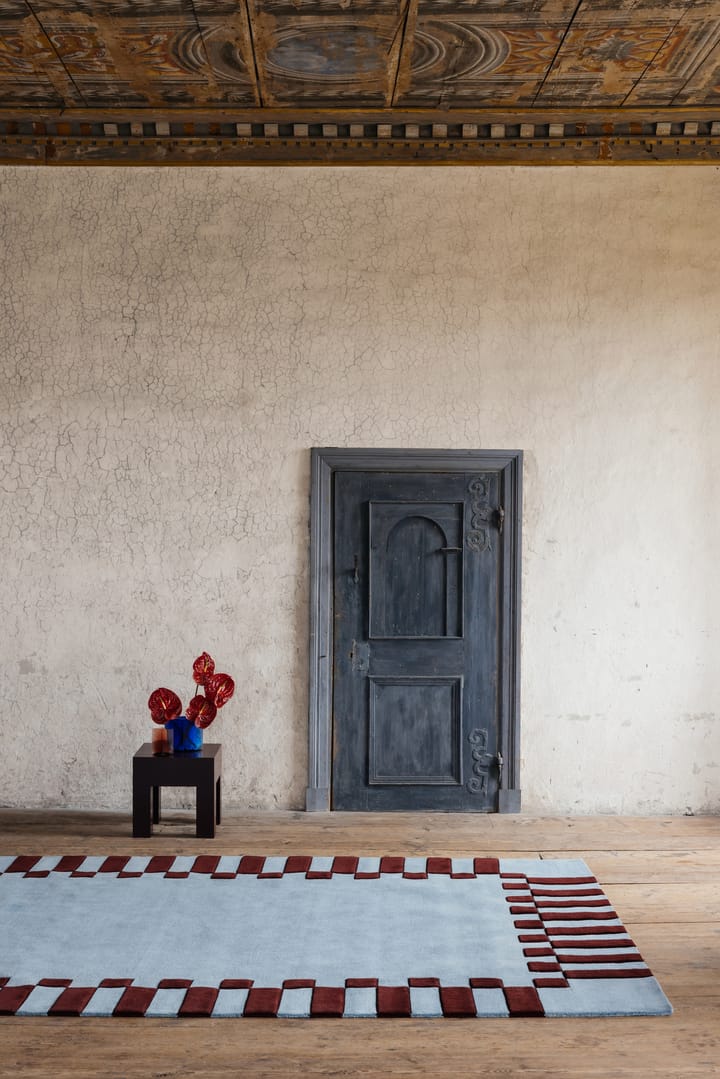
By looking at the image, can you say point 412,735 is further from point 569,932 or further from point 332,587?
point 569,932

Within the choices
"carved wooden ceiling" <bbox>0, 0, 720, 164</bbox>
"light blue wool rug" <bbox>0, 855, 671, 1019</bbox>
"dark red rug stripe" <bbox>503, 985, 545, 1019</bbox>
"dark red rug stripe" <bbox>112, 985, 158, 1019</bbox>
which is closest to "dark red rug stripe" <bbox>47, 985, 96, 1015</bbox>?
"light blue wool rug" <bbox>0, 855, 671, 1019</bbox>

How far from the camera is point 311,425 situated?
566 centimetres

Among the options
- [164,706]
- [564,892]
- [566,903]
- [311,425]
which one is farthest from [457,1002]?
[311,425]

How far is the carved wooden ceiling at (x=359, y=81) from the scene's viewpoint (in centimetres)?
451

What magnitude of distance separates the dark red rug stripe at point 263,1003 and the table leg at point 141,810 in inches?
70.4

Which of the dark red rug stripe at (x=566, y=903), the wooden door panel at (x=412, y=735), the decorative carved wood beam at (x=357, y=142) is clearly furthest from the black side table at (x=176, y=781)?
the decorative carved wood beam at (x=357, y=142)

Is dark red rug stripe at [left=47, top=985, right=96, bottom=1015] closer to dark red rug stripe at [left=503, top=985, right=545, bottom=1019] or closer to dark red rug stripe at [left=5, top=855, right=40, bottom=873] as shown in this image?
dark red rug stripe at [left=5, top=855, right=40, bottom=873]

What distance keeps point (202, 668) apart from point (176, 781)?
0.58m

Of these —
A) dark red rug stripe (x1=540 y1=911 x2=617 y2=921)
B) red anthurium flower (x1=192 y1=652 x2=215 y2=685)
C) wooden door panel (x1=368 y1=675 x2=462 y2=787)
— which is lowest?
dark red rug stripe (x1=540 y1=911 x2=617 y2=921)

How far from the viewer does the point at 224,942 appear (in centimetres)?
389

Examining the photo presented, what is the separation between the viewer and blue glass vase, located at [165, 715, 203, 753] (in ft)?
17.2

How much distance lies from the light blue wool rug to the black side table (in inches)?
12.3

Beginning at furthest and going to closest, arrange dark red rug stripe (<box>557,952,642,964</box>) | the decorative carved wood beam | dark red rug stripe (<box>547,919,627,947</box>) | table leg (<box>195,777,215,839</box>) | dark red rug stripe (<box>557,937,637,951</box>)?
the decorative carved wood beam → table leg (<box>195,777,215,839</box>) → dark red rug stripe (<box>547,919,627,947</box>) → dark red rug stripe (<box>557,937,637,951</box>) → dark red rug stripe (<box>557,952,642,964</box>)

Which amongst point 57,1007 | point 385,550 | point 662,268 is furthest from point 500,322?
point 57,1007
